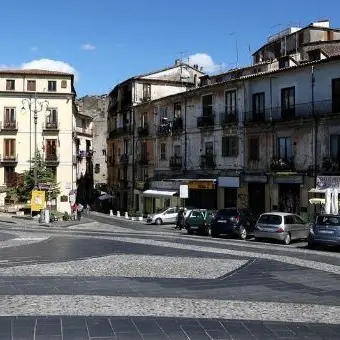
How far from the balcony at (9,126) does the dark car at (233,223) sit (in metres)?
34.7

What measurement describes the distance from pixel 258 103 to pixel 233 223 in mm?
13597

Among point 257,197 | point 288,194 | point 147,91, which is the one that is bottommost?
point 257,197

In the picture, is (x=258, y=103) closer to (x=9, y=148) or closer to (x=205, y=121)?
(x=205, y=121)

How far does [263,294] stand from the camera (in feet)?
40.9

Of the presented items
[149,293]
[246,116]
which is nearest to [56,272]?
[149,293]

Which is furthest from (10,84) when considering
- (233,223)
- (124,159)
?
(233,223)

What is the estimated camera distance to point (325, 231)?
79.6 ft

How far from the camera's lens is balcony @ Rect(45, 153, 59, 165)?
198 feet

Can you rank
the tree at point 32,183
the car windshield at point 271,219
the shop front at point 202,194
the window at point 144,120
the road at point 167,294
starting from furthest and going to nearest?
the window at point 144,120 → the tree at point 32,183 → the shop front at point 202,194 → the car windshield at point 271,219 → the road at point 167,294

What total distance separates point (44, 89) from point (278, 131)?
30809mm

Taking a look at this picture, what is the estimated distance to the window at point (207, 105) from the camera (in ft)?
150

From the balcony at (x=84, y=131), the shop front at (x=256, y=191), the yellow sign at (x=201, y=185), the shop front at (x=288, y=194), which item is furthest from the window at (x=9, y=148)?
the shop front at (x=288, y=194)

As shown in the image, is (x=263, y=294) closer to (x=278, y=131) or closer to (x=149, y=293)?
(x=149, y=293)

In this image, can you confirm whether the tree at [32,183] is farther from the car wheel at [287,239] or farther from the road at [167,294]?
the road at [167,294]
